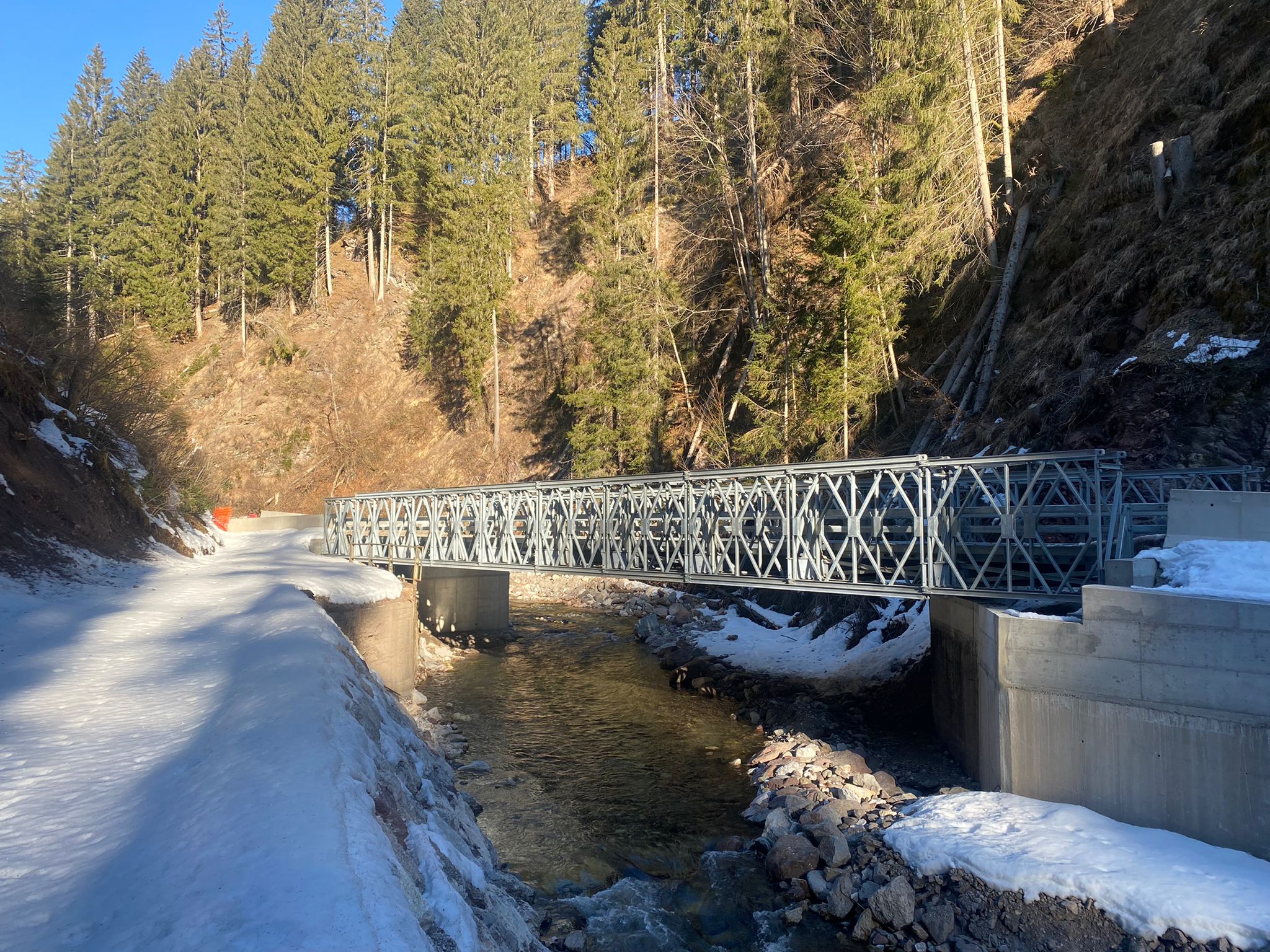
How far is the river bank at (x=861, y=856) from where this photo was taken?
7.35 m

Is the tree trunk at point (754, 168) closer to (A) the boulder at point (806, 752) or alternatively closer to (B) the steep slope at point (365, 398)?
(B) the steep slope at point (365, 398)

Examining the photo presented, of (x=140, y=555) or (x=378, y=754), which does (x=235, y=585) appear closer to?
(x=140, y=555)

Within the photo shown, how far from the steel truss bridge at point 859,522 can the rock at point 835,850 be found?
4022 millimetres

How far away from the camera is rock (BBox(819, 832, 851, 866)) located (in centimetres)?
891

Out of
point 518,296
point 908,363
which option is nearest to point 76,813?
point 908,363

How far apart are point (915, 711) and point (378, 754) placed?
11174 millimetres

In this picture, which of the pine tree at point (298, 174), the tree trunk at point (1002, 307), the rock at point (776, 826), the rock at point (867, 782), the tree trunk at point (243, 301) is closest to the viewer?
the rock at point (776, 826)

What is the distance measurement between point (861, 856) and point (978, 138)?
20529 mm

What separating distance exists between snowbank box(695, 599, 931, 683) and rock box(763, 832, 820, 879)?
7.31 m

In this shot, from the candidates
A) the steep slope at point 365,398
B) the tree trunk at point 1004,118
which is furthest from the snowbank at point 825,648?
the steep slope at point 365,398

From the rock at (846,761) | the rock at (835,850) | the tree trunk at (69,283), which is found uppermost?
the tree trunk at (69,283)

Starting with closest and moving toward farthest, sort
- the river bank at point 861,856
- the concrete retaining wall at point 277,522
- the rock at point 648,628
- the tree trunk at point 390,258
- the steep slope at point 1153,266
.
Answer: the river bank at point 861,856, the steep slope at point 1153,266, the rock at point 648,628, the concrete retaining wall at point 277,522, the tree trunk at point 390,258

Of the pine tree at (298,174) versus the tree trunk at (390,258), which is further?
the tree trunk at (390,258)

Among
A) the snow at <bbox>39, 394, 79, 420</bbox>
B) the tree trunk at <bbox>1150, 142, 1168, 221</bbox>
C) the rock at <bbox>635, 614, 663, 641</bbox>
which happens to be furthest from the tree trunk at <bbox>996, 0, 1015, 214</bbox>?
the snow at <bbox>39, 394, 79, 420</bbox>
